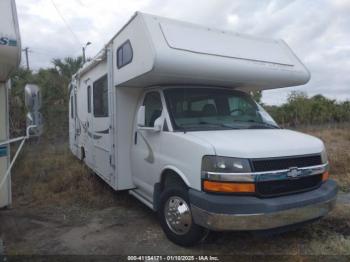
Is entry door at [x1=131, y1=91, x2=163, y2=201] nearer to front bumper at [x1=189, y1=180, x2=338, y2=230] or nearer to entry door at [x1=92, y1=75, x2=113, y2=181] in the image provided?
entry door at [x1=92, y1=75, x2=113, y2=181]

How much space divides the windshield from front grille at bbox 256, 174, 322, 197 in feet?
3.39

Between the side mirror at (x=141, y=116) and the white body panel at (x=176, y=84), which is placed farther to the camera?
the side mirror at (x=141, y=116)

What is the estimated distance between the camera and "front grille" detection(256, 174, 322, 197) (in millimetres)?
3936

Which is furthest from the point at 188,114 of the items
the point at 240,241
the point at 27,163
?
the point at 27,163

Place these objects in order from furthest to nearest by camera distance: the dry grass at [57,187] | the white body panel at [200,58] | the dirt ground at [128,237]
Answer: the dry grass at [57,187] < the white body panel at [200,58] < the dirt ground at [128,237]

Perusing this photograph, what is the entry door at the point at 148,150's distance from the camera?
16.8 ft

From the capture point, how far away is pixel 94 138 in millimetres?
7355

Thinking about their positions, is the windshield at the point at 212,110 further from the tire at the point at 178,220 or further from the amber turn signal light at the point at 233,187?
the amber turn signal light at the point at 233,187

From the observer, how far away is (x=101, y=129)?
22.2ft

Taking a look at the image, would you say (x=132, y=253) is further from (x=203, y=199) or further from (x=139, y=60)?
(x=139, y=60)

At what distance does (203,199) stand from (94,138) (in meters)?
4.01

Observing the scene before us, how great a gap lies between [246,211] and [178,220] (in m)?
0.99

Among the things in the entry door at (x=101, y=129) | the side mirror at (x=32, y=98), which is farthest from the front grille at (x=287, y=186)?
the entry door at (x=101, y=129)

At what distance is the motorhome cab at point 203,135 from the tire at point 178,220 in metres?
0.01
